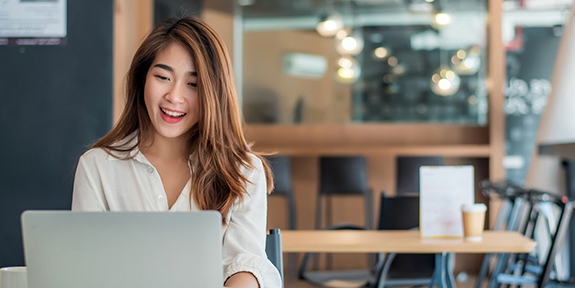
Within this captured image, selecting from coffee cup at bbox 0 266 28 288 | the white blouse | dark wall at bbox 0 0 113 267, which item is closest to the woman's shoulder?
the white blouse

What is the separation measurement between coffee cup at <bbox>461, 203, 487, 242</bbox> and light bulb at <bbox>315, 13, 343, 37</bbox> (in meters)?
4.38

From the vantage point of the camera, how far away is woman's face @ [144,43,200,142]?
5.91ft

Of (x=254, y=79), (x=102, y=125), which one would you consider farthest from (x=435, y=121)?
(x=102, y=125)

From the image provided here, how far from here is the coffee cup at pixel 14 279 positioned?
4.94 feet

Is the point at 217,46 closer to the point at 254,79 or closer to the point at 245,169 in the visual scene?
the point at 245,169

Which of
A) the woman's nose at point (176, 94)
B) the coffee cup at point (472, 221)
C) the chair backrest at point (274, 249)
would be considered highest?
the woman's nose at point (176, 94)

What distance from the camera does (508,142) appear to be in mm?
8508

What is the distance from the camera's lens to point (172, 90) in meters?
1.79

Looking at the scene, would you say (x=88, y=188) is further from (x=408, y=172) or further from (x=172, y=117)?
(x=408, y=172)

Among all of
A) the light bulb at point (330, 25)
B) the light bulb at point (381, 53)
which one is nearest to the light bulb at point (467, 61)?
the light bulb at point (381, 53)

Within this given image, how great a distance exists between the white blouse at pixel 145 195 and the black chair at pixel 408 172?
4701mm

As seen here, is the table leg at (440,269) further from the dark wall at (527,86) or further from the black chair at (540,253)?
the dark wall at (527,86)

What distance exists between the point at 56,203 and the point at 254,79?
421 centimetres

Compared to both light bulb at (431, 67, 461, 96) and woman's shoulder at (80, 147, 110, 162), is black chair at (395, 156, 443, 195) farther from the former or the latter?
woman's shoulder at (80, 147, 110, 162)
